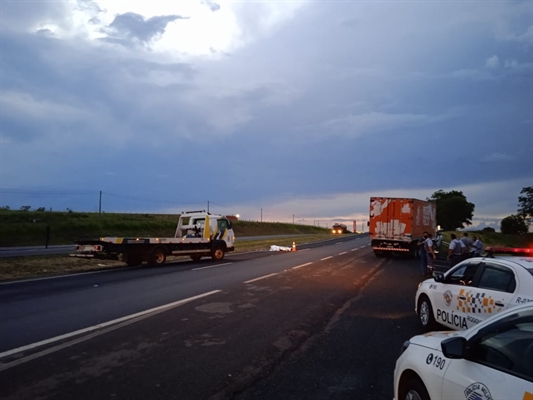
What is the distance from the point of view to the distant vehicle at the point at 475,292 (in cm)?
705

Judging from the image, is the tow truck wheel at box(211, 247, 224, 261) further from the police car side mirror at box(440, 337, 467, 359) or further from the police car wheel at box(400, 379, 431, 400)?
the police car side mirror at box(440, 337, 467, 359)

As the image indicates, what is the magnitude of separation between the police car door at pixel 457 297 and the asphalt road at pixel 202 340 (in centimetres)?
83

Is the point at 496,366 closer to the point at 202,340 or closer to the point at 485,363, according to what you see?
the point at 485,363

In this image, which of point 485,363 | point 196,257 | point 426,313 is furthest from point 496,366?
point 196,257

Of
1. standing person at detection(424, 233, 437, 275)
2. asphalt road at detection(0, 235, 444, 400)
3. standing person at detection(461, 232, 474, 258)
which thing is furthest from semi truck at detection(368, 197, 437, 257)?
asphalt road at detection(0, 235, 444, 400)

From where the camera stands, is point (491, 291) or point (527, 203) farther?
point (527, 203)

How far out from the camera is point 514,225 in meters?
43.8

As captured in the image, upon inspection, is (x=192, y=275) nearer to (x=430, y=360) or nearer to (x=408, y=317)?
(x=408, y=317)

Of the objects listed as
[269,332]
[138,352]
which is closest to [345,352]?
[269,332]

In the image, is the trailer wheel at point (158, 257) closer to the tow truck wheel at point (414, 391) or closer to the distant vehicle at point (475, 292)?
the distant vehicle at point (475, 292)

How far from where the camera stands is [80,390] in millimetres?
5676

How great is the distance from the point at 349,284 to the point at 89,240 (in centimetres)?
1195

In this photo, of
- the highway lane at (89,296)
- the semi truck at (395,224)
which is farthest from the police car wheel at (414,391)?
the semi truck at (395,224)

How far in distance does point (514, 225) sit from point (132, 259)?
114 feet
